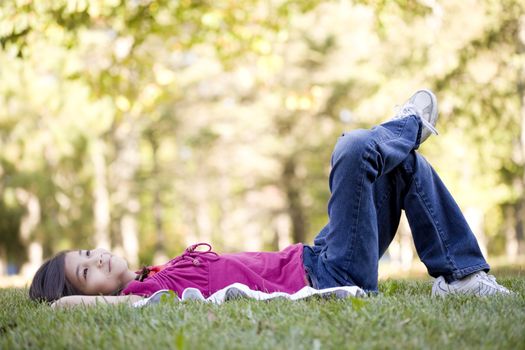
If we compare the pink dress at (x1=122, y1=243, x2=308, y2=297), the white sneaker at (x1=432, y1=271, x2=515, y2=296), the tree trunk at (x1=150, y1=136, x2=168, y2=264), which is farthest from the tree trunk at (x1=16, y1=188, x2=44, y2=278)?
the white sneaker at (x1=432, y1=271, x2=515, y2=296)

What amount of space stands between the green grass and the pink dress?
0.49m

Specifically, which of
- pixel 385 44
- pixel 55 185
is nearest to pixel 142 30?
pixel 385 44

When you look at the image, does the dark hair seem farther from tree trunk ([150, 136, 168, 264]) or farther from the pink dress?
tree trunk ([150, 136, 168, 264])

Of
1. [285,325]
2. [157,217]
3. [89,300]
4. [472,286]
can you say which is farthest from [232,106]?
[285,325]

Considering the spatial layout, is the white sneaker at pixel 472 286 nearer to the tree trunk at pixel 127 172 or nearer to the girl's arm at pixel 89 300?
the girl's arm at pixel 89 300

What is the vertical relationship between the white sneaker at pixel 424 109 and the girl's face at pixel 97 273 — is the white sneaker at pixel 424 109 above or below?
above

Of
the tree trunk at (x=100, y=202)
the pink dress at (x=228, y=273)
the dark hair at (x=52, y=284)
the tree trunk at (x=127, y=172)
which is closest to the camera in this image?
the pink dress at (x=228, y=273)

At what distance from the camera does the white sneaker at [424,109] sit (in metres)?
3.54

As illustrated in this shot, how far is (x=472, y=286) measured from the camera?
3193mm

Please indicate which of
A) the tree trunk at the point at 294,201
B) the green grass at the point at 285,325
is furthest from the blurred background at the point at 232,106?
the green grass at the point at 285,325

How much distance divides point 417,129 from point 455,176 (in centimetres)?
1422

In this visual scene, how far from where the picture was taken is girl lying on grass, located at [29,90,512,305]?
10.5ft

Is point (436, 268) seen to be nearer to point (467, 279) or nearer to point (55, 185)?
point (467, 279)

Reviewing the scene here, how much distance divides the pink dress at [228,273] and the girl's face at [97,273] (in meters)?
0.23
